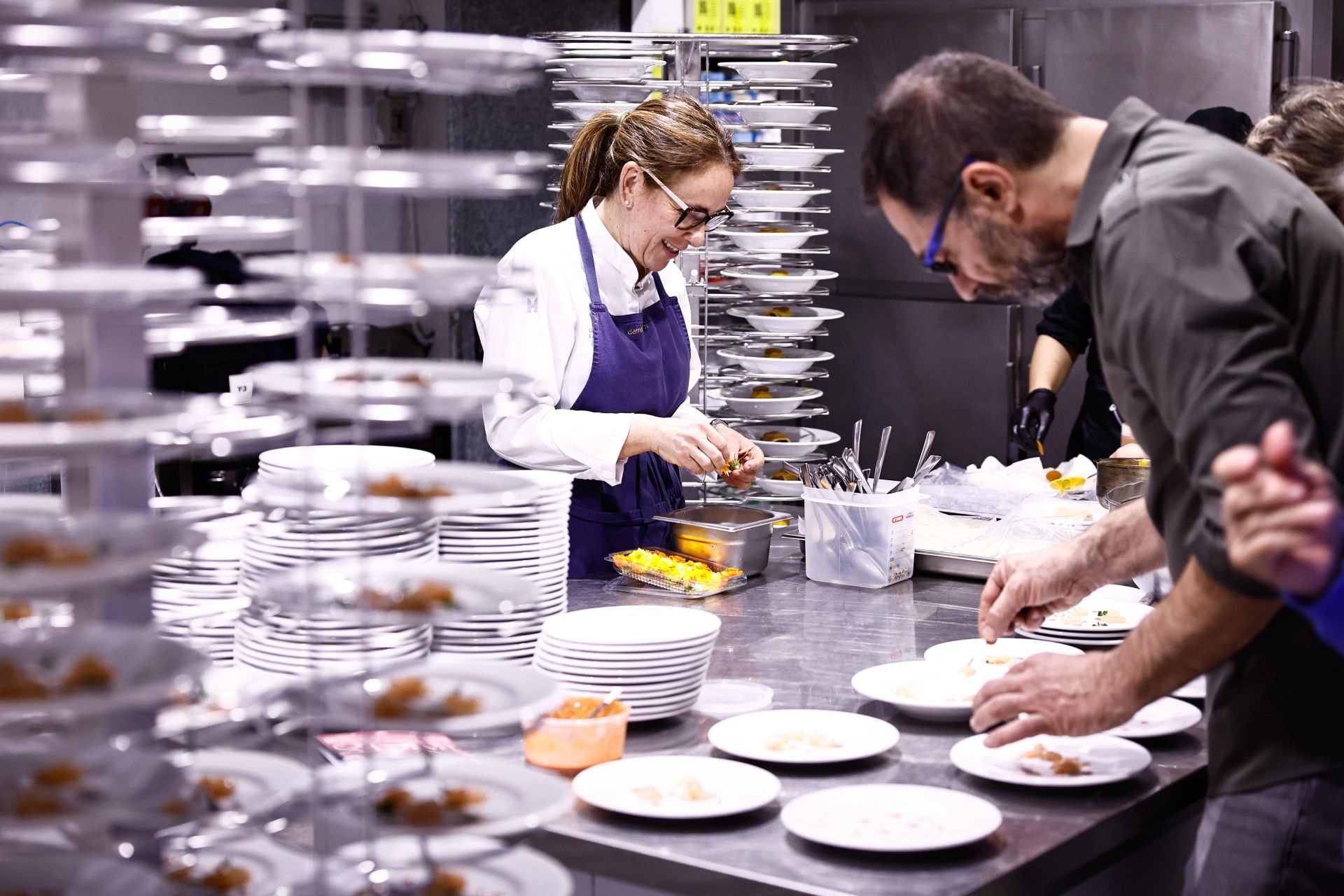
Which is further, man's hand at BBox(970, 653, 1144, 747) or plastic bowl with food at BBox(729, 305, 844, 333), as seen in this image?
plastic bowl with food at BBox(729, 305, 844, 333)

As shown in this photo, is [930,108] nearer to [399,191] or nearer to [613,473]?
[399,191]

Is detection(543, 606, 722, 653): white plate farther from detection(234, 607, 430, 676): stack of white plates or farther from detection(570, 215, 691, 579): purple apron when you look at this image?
detection(570, 215, 691, 579): purple apron

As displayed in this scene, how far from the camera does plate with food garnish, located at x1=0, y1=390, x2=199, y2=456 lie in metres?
0.98

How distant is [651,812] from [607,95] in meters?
2.73

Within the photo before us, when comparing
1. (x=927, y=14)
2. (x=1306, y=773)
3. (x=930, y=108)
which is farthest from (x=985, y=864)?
(x=927, y=14)

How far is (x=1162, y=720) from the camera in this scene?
82.6 inches

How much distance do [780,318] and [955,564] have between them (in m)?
1.37

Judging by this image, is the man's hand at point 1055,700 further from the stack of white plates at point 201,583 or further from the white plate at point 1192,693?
the stack of white plates at point 201,583

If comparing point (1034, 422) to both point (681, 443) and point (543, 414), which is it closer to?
point (681, 443)

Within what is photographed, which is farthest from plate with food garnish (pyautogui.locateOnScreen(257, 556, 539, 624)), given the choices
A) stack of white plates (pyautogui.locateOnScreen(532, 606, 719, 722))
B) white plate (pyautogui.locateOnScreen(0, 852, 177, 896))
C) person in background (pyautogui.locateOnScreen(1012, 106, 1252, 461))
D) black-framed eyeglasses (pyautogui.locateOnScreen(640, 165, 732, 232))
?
person in background (pyautogui.locateOnScreen(1012, 106, 1252, 461))

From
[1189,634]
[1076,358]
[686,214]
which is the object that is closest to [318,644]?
[1189,634]

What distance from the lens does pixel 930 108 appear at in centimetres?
167

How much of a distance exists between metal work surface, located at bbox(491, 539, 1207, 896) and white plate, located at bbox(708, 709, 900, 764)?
0.03 metres

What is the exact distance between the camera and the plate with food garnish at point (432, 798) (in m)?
1.12
